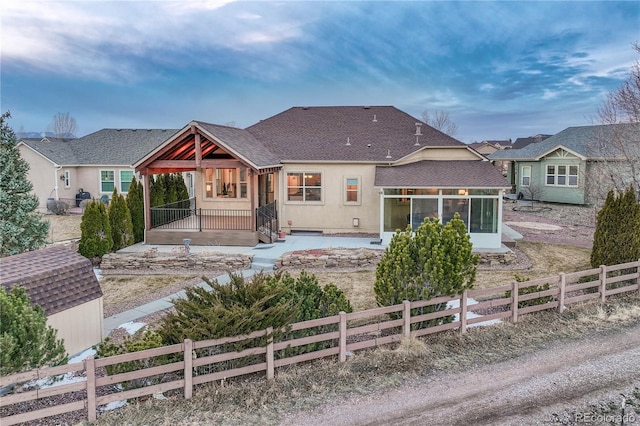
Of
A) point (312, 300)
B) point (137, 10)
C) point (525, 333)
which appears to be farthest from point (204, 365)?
point (137, 10)

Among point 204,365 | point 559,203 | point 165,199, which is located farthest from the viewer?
point 559,203

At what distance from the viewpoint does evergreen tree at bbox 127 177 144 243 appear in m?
17.9

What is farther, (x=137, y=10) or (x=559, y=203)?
(x=559, y=203)

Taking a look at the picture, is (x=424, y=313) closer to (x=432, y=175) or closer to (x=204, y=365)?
(x=204, y=365)

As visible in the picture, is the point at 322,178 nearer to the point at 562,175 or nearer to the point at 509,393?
the point at 509,393

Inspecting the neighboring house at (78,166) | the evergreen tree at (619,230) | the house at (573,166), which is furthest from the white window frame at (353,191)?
the neighboring house at (78,166)

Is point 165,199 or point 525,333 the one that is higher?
point 165,199

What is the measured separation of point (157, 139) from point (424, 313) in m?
31.0

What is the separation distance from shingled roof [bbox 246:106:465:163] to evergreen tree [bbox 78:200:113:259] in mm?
7872

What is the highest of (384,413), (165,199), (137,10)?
(137,10)

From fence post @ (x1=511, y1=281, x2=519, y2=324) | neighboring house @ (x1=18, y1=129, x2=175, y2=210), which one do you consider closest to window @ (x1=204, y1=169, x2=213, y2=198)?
neighboring house @ (x1=18, y1=129, x2=175, y2=210)

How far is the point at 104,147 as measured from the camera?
108 ft

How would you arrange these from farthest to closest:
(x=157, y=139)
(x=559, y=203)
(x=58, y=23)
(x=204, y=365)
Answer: (x=157, y=139) < (x=559, y=203) < (x=58, y=23) < (x=204, y=365)

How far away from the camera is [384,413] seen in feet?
19.7
